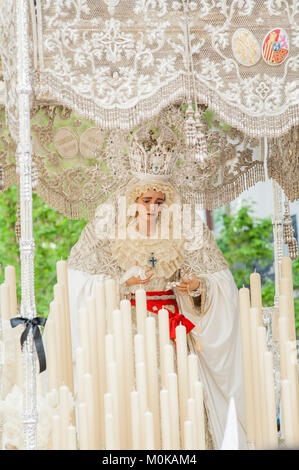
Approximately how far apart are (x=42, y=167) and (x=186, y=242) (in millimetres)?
902

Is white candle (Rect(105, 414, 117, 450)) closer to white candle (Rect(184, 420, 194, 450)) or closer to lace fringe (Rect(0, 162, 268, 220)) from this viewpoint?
white candle (Rect(184, 420, 194, 450))

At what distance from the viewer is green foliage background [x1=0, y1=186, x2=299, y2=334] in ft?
25.1

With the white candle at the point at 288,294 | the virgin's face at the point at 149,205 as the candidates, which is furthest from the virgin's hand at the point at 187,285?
the white candle at the point at 288,294

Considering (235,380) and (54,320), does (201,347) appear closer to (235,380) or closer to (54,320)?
(235,380)

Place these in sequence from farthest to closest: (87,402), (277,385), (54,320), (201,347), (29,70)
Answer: (277,385), (201,347), (54,320), (29,70), (87,402)

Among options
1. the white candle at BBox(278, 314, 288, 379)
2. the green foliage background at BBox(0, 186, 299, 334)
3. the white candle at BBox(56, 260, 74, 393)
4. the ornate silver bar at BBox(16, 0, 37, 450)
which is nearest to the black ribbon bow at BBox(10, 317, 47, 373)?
the ornate silver bar at BBox(16, 0, 37, 450)

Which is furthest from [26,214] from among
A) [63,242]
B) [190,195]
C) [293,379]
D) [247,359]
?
[63,242]

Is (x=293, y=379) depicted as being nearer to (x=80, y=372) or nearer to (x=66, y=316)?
(x=80, y=372)

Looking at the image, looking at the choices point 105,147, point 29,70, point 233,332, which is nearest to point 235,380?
point 233,332

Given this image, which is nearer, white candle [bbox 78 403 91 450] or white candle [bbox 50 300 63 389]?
white candle [bbox 78 403 91 450]

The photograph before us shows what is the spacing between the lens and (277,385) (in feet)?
12.7

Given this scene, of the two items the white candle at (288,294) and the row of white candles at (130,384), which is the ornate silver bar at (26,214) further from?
the white candle at (288,294)

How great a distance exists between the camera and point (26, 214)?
2637 mm

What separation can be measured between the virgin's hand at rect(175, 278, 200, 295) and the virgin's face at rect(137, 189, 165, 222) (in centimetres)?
38
